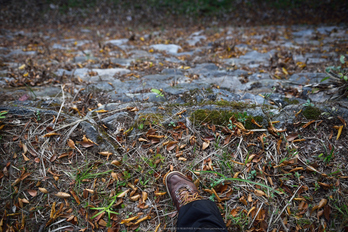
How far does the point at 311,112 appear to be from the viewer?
193cm

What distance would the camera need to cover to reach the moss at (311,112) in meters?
1.92

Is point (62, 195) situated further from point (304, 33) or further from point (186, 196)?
point (304, 33)

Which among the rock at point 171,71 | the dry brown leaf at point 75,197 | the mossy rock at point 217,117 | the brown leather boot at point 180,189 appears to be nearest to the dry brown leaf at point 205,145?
the mossy rock at point 217,117

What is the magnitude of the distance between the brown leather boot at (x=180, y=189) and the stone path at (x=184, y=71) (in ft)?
2.32

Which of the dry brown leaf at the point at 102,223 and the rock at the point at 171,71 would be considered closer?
the dry brown leaf at the point at 102,223

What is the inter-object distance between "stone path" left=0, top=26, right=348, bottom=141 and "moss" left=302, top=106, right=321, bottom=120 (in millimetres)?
83

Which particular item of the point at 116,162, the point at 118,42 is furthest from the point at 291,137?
the point at 118,42

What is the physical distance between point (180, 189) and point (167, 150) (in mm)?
430

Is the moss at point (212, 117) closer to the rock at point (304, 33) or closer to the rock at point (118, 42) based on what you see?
the rock at point (118, 42)

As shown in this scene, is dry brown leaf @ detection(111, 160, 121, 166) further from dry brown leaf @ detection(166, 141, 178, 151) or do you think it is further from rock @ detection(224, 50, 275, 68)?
rock @ detection(224, 50, 275, 68)

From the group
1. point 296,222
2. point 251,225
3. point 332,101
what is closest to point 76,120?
point 251,225

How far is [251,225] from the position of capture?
5.03ft

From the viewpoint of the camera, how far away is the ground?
1569 millimetres

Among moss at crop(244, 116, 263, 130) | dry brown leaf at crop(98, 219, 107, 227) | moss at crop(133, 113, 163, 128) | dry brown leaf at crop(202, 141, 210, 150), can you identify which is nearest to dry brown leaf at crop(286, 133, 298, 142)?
moss at crop(244, 116, 263, 130)
